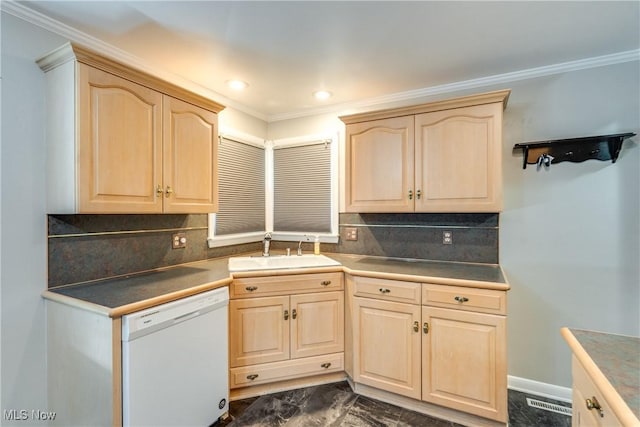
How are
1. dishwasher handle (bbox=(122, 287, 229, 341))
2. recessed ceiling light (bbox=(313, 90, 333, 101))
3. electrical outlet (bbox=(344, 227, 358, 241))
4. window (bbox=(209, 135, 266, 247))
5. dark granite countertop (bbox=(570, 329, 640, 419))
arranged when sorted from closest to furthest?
dark granite countertop (bbox=(570, 329, 640, 419)) → dishwasher handle (bbox=(122, 287, 229, 341)) → recessed ceiling light (bbox=(313, 90, 333, 101)) → window (bbox=(209, 135, 266, 247)) → electrical outlet (bbox=(344, 227, 358, 241))

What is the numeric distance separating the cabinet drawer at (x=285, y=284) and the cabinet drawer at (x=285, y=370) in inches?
20.2

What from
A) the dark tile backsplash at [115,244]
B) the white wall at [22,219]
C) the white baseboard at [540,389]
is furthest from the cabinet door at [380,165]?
the white wall at [22,219]

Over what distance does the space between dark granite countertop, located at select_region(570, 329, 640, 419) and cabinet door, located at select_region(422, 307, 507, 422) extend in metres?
0.73

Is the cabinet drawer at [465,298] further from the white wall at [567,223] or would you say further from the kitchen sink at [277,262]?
the kitchen sink at [277,262]

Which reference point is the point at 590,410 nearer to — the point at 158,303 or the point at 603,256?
the point at 603,256

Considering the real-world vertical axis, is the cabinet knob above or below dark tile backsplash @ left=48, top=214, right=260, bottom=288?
below

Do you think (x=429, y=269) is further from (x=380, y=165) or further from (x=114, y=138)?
(x=114, y=138)

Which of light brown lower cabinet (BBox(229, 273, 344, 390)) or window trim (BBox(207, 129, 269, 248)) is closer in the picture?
light brown lower cabinet (BBox(229, 273, 344, 390))

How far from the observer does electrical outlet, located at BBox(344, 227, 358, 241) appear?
2820 mm

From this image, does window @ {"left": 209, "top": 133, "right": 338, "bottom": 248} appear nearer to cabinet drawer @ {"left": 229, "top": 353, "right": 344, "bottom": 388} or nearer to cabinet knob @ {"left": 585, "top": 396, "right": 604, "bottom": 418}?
cabinet drawer @ {"left": 229, "top": 353, "right": 344, "bottom": 388}

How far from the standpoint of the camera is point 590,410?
0.90 m

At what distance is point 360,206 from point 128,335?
5.76 feet

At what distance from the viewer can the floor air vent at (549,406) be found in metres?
1.98

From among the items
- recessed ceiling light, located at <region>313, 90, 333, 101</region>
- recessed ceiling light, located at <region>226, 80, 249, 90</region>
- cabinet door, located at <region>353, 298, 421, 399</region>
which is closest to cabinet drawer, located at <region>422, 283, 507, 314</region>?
cabinet door, located at <region>353, 298, 421, 399</region>
